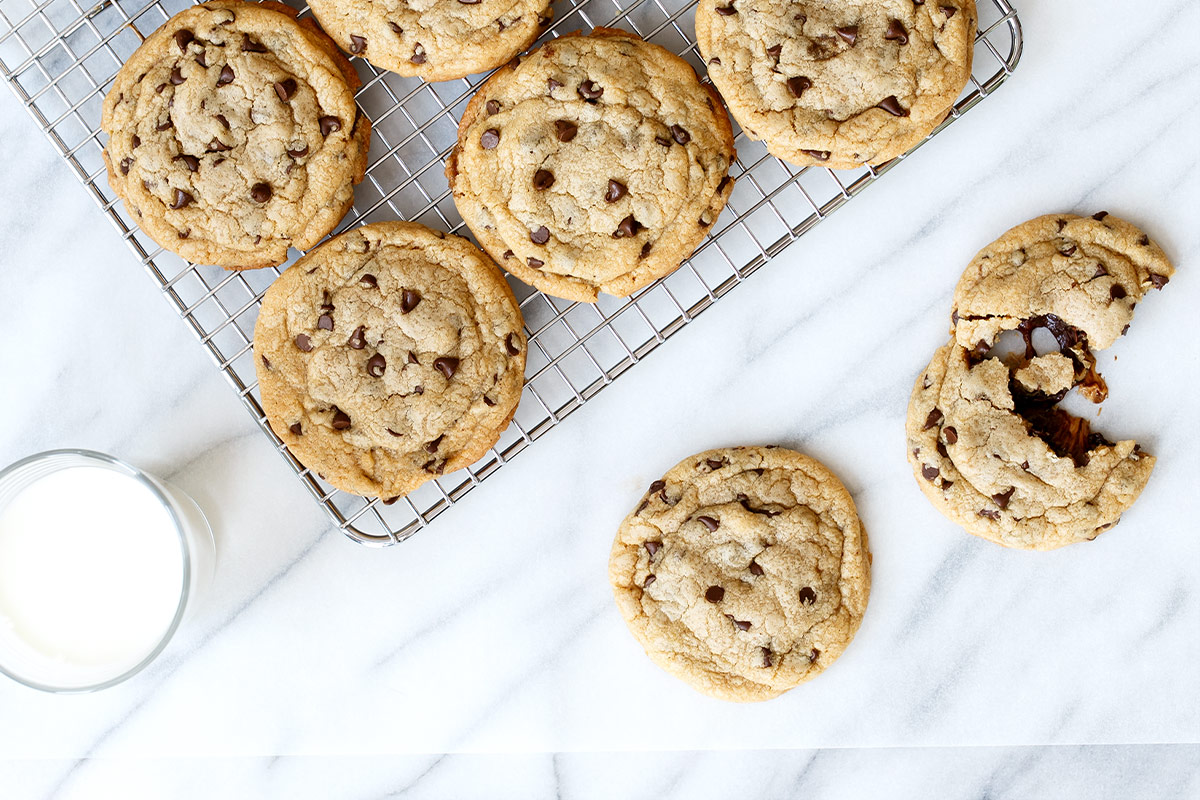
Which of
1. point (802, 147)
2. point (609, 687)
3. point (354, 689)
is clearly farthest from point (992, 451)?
point (354, 689)

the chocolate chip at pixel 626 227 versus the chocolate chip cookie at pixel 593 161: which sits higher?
the chocolate chip cookie at pixel 593 161

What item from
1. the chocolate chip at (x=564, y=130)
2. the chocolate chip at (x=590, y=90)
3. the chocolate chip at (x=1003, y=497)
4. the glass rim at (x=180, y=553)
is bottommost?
the chocolate chip at (x=1003, y=497)

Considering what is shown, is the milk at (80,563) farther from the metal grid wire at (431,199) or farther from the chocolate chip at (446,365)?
the chocolate chip at (446,365)

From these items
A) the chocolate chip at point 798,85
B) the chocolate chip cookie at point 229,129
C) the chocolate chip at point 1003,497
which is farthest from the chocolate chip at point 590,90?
the chocolate chip at point 1003,497

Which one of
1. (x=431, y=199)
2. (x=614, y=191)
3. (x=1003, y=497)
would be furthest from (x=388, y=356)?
Result: (x=1003, y=497)

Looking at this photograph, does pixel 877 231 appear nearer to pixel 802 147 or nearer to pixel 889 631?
pixel 802 147

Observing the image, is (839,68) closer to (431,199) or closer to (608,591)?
(431,199)
